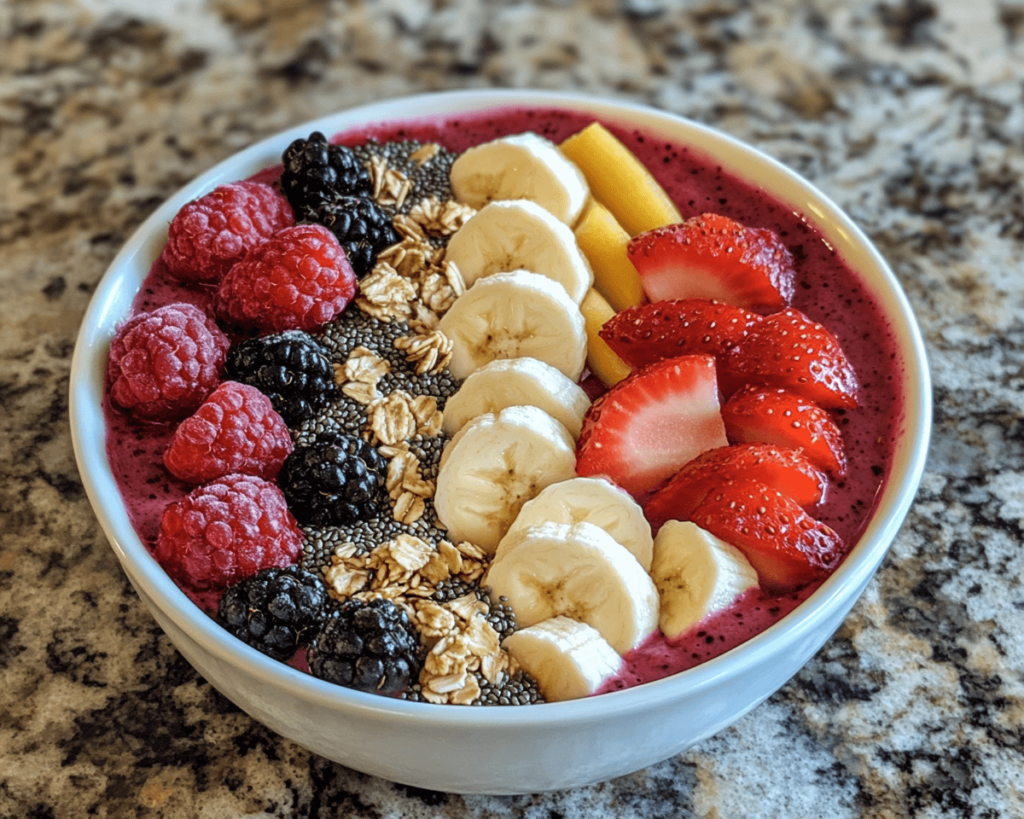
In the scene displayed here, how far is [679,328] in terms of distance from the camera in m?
1.12

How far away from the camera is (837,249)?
4.14 feet

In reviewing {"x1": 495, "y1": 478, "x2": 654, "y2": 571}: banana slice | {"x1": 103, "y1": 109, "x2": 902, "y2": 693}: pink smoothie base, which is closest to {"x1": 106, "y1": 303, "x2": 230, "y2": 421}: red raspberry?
{"x1": 103, "y1": 109, "x2": 902, "y2": 693}: pink smoothie base

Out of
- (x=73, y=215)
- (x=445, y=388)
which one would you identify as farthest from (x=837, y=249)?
(x=73, y=215)

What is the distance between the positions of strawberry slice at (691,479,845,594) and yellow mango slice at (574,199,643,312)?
13.0 inches

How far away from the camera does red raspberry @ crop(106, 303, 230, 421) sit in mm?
1073

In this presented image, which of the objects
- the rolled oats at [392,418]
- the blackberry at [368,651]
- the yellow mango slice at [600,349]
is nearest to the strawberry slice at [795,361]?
the yellow mango slice at [600,349]

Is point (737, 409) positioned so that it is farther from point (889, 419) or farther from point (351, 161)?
point (351, 161)

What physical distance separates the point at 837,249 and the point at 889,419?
0.25 m

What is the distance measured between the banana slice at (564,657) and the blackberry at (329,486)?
0.20m

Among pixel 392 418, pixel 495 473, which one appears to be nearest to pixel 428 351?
pixel 392 418

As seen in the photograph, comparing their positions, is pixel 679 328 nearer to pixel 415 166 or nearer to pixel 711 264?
pixel 711 264

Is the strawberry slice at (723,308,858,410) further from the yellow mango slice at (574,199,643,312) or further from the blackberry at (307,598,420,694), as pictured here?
the blackberry at (307,598,420,694)

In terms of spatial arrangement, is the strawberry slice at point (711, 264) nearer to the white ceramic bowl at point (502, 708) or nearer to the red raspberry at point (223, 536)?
the white ceramic bowl at point (502, 708)

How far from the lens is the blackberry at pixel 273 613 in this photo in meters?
0.90
